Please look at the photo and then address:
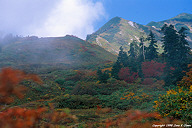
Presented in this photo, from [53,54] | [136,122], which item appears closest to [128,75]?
[136,122]

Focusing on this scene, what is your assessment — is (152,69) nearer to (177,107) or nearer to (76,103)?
(76,103)

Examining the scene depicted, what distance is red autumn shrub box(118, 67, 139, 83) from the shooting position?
2298 cm

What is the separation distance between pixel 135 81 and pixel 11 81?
2229cm

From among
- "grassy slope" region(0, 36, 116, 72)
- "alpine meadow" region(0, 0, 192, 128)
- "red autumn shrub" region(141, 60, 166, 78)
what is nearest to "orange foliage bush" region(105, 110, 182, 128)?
"alpine meadow" region(0, 0, 192, 128)

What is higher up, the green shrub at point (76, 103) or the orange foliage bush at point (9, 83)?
the orange foliage bush at point (9, 83)

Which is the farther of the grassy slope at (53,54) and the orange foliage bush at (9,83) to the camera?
the grassy slope at (53,54)

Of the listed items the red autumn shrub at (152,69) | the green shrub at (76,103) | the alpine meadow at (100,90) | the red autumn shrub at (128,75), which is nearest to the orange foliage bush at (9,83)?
the alpine meadow at (100,90)

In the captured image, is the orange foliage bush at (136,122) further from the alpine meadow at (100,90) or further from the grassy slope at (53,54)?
the grassy slope at (53,54)

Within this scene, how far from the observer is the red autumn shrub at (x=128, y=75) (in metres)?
23.0

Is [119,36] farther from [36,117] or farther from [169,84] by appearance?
[36,117]

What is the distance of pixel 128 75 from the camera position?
23.9 metres

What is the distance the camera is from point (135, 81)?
2295 cm

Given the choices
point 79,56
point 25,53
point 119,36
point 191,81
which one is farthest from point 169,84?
point 119,36

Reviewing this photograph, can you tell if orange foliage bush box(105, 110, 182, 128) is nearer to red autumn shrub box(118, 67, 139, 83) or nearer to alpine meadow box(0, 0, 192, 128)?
alpine meadow box(0, 0, 192, 128)
